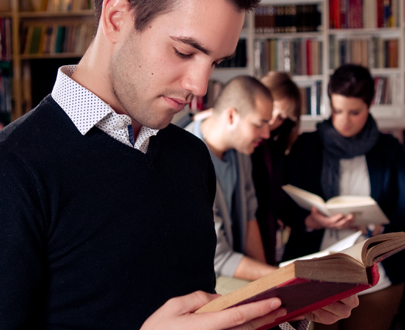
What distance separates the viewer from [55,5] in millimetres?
3521

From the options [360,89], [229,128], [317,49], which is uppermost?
[317,49]

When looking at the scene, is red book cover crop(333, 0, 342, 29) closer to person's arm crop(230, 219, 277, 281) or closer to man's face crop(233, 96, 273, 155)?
man's face crop(233, 96, 273, 155)

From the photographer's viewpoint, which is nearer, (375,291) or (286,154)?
(375,291)

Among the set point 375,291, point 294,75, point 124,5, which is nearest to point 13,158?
point 124,5

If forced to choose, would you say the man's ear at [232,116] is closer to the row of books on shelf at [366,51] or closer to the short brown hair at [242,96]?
the short brown hair at [242,96]

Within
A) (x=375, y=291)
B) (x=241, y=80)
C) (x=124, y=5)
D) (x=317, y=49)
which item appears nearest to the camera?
(x=124, y=5)

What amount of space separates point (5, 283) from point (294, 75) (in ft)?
11.7

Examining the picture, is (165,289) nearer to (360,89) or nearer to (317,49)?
(360,89)

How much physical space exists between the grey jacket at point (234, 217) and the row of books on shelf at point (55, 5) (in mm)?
2210

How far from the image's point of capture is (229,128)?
175 centimetres

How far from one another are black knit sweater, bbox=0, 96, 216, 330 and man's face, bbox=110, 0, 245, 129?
9 centimetres

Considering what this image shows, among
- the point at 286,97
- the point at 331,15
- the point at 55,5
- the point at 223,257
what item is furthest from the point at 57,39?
the point at 223,257

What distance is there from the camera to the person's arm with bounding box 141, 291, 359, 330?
61cm

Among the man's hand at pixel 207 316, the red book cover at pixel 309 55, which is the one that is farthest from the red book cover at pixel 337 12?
the man's hand at pixel 207 316
